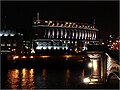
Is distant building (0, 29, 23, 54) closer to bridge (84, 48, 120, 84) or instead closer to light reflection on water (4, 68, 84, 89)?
light reflection on water (4, 68, 84, 89)

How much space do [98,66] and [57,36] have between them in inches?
3191

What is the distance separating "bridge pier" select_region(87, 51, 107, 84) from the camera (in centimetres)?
1551

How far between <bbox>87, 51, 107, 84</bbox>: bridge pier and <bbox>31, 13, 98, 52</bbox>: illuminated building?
244 feet

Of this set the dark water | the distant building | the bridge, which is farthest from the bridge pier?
the distant building

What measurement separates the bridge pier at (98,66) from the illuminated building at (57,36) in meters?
74.3

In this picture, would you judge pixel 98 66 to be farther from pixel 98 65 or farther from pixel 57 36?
pixel 57 36

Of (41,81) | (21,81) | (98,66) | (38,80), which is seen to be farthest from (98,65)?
(38,80)

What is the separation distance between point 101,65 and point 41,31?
79639mm

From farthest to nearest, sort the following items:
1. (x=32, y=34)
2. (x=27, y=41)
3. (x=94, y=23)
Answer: (x=94, y=23) → (x=32, y=34) → (x=27, y=41)

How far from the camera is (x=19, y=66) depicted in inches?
2057

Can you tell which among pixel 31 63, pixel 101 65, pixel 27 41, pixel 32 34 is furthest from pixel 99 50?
pixel 32 34

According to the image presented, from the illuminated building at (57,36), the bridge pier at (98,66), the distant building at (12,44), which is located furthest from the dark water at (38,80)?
the illuminated building at (57,36)

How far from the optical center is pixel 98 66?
15.7 metres

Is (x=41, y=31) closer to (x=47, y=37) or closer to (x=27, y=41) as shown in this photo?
(x=47, y=37)
